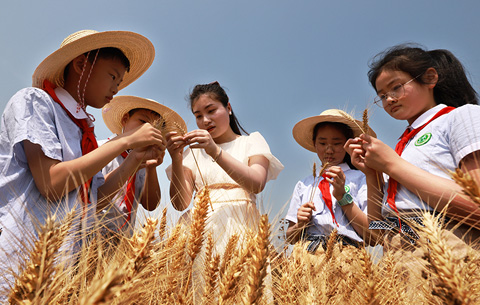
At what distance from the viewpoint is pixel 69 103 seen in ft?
6.34

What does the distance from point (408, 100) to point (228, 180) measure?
4.80 ft

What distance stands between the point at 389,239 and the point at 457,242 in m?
0.59

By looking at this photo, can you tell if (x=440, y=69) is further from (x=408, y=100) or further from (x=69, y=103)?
(x=69, y=103)

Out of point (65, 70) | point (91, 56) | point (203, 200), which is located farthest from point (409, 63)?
point (65, 70)

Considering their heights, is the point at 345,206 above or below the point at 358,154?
below

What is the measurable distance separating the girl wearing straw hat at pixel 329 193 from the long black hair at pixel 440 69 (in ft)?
1.62

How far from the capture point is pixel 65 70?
2.21 metres

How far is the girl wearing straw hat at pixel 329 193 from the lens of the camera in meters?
2.60

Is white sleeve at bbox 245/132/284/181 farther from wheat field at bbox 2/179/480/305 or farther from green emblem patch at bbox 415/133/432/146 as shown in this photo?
green emblem patch at bbox 415/133/432/146

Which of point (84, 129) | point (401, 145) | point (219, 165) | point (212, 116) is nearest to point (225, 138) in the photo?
point (212, 116)

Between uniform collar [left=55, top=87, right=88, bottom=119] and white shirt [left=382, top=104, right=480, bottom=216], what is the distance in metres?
1.82

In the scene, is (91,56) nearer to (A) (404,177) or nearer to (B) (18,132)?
(B) (18,132)

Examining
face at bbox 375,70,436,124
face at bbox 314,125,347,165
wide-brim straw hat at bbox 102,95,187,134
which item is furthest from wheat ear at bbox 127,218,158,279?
face at bbox 314,125,347,165

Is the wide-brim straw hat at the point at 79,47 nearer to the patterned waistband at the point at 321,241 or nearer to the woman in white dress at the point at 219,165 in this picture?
the woman in white dress at the point at 219,165
